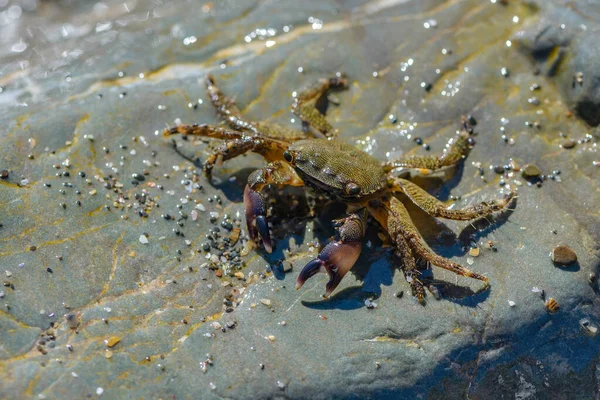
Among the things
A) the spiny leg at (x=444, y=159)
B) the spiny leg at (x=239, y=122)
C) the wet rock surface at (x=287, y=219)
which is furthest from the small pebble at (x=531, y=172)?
the spiny leg at (x=239, y=122)

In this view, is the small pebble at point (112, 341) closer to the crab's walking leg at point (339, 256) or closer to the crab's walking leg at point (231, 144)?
the crab's walking leg at point (339, 256)

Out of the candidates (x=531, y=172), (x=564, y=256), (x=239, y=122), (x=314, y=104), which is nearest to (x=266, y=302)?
(x=239, y=122)

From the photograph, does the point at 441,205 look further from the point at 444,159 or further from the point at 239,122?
the point at 239,122

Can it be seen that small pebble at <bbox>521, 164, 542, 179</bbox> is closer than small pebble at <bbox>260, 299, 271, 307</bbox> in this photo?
No

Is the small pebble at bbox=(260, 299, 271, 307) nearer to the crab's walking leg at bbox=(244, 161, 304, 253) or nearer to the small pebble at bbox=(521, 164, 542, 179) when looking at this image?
the crab's walking leg at bbox=(244, 161, 304, 253)

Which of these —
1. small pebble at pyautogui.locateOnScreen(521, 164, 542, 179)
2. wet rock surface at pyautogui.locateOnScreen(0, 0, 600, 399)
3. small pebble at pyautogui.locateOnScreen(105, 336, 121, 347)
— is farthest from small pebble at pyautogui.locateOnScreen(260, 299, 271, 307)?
small pebble at pyautogui.locateOnScreen(521, 164, 542, 179)

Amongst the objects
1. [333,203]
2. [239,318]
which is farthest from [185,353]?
[333,203]
